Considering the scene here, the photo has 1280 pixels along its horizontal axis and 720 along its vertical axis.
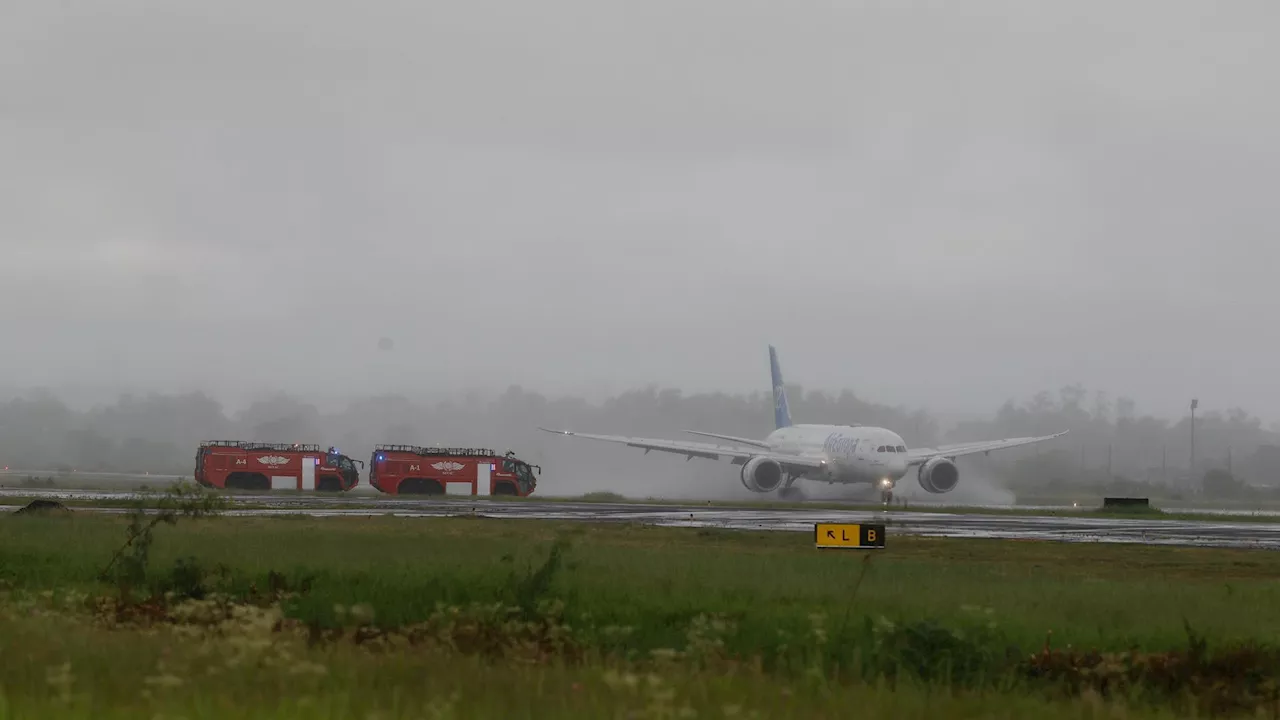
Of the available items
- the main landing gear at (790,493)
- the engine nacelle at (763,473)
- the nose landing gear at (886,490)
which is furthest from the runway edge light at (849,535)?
the main landing gear at (790,493)

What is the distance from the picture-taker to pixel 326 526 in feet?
118

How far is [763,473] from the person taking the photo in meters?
81.5

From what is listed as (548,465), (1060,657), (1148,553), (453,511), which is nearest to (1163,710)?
(1060,657)

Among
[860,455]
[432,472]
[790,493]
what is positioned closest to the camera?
[860,455]

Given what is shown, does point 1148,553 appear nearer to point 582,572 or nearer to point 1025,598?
point 1025,598

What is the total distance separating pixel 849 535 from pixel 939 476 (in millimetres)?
55126

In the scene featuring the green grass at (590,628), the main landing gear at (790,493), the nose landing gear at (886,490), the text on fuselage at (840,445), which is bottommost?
the main landing gear at (790,493)

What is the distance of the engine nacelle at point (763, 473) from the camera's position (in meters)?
81.1

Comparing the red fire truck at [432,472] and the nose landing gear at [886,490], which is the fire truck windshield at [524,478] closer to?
the red fire truck at [432,472]

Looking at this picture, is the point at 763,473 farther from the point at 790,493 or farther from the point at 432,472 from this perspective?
the point at 432,472

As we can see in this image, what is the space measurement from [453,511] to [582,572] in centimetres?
3193

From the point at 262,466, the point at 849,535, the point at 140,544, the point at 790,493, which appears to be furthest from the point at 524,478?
the point at 140,544

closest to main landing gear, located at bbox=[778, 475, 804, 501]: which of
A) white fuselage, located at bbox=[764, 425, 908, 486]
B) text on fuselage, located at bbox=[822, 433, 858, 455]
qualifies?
white fuselage, located at bbox=[764, 425, 908, 486]

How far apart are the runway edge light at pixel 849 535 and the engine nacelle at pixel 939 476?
179ft
